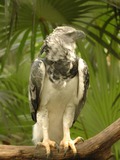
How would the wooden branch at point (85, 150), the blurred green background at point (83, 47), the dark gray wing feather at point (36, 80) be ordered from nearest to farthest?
the wooden branch at point (85, 150) → the dark gray wing feather at point (36, 80) → the blurred green background at point (83, 47)

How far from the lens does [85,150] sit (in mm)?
2342

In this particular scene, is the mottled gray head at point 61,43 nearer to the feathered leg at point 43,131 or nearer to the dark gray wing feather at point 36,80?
the dark gray wing feather at point 36,80

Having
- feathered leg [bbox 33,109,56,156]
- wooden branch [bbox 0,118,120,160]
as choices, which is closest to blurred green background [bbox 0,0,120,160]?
feathered leg [bbox 33,109,56,156]

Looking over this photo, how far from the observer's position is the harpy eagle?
2393 mm

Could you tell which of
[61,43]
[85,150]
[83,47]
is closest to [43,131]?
[85,150]

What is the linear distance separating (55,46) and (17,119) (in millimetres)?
779

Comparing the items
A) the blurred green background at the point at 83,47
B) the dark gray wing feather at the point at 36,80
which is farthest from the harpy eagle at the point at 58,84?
the blurred green background at the point at 83,47

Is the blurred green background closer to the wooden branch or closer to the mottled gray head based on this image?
the mottled gray head

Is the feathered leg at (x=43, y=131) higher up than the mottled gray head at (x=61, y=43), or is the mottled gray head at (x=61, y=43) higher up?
the mottled gray head at (x=61, y=43)

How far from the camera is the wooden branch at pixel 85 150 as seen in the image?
226 cm

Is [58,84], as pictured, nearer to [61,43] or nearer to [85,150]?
[61,43]

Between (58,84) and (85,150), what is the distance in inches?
14.6

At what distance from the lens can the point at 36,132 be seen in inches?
105

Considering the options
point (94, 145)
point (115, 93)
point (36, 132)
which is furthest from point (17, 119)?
point (94, 145)
